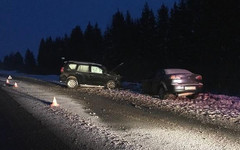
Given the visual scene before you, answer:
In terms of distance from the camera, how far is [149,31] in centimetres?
4566

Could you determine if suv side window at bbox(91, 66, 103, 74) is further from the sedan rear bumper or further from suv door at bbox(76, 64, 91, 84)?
the sedan rear bumper

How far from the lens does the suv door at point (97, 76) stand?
23.7 metres

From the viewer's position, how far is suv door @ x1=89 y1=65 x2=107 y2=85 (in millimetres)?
23672

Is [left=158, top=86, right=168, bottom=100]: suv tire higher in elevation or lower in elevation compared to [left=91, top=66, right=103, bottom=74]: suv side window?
lower

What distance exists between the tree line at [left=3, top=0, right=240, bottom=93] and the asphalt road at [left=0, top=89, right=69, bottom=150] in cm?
989

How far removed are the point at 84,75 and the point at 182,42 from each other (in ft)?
53.3

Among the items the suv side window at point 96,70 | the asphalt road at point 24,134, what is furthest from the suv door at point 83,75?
the asphalt road at point 24,134

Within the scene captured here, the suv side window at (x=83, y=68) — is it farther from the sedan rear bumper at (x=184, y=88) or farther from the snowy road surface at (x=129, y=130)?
the snowy road surface at (x=129, y=130)

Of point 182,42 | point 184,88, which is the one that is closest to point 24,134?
point 184,88

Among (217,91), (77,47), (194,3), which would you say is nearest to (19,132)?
(217,91)

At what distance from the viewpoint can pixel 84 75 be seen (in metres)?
23.6

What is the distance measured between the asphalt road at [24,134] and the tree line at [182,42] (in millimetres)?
9887

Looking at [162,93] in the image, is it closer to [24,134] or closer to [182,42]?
[24,134]

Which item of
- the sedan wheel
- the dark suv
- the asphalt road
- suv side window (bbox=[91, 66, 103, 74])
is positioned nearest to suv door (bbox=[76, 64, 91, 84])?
the dark suv
